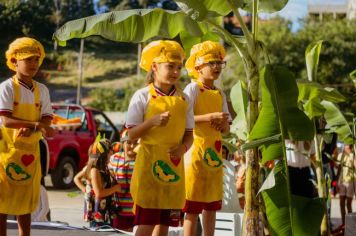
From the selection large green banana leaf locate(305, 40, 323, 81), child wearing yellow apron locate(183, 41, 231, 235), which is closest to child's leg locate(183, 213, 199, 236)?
child wearing yellow apron locate(183, 41, 231, 235)

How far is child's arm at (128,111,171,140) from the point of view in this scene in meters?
4.99

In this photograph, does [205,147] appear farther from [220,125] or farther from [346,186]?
[346,186]

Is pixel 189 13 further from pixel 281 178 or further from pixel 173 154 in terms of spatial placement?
pixel 281 178

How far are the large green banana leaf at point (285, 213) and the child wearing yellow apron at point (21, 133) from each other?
1887mm

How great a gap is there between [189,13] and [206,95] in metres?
0.70

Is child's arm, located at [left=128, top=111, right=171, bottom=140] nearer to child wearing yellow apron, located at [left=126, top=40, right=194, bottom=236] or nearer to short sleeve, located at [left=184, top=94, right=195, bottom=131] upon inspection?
child wearing yellow apron, located at [left=126, top=40, right=194, bottom=236]

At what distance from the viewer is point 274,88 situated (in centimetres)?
462

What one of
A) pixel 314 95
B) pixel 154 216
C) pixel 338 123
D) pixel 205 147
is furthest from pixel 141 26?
pixel 338 123

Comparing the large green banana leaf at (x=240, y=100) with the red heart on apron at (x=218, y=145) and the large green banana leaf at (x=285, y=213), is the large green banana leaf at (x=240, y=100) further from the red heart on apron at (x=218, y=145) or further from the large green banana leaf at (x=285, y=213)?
the large green banana leaf at (x=285, y=213)

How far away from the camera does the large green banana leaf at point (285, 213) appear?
4.74m

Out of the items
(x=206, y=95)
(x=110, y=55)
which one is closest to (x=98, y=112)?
(x=206, y=95)

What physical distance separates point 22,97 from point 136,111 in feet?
3.31

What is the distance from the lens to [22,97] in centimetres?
560

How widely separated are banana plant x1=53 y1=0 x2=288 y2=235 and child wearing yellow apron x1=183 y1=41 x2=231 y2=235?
0.27 m
